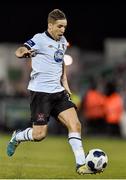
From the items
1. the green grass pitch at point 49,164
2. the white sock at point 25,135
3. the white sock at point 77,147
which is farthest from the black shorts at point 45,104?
the green grass pitch at point 49,164

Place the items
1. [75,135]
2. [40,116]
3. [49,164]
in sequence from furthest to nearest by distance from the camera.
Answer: [49,164] < [40,116] < [75,135]

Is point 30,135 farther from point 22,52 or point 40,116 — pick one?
point 22,52

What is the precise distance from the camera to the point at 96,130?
101ft

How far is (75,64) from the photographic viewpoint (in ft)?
107

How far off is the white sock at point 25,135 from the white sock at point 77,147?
32.3 inches

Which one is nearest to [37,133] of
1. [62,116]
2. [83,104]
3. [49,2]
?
[62,116]

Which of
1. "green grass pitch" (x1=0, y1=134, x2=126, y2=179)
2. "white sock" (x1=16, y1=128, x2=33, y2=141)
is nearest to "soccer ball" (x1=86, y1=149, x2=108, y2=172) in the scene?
"green grass pitch" (x1=0, y1=134, x2=126, y2=179)

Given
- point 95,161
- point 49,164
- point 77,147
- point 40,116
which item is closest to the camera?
point 95,161

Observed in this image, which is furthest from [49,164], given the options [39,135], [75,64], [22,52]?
[75,64]

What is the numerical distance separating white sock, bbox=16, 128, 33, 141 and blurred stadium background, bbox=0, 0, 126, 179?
3927mm

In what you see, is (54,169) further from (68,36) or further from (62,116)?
(68,36)

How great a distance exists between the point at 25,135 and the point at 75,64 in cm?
1952

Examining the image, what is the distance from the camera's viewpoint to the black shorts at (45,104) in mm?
12766

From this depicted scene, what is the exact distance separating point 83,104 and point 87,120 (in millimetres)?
838
